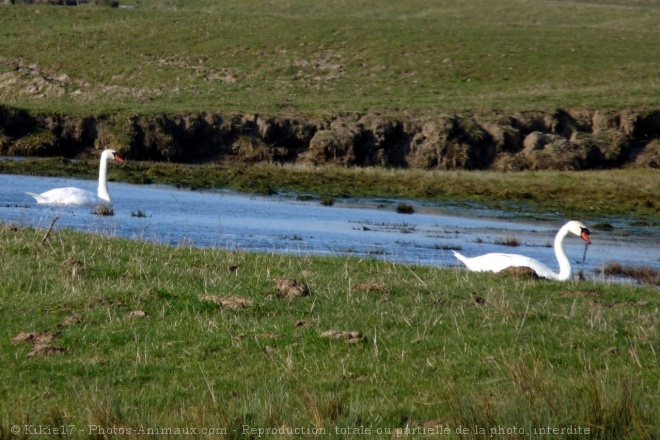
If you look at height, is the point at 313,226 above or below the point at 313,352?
below

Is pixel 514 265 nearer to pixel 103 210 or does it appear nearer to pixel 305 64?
pixel 103 210

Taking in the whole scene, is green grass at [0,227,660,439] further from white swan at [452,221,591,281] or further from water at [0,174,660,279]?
water at [0,174,660,279]

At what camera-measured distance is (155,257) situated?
45.2 ft

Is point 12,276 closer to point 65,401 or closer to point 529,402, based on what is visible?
point 65,401

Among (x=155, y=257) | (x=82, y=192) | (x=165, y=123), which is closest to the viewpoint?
(x=155, y=257)

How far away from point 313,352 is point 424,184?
23.7 m

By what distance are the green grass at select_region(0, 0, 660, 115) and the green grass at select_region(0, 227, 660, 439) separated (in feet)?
89.7

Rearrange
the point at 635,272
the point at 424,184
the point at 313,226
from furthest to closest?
1. the point at 424,184
2. the point at 313,226
3. the point at 635,272

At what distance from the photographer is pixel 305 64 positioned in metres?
52.6

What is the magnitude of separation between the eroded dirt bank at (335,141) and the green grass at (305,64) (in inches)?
55.7

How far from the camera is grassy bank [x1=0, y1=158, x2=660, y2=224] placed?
30359 mm

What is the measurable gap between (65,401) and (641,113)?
123 ft

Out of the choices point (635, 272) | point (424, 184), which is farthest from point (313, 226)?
point (424, 184)

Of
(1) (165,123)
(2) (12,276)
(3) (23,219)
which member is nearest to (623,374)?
(2) (12,276)
